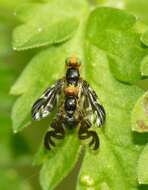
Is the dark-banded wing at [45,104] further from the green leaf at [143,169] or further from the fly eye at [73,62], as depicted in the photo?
the green leaf at [143,169]

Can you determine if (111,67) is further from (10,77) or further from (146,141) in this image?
(10,77)

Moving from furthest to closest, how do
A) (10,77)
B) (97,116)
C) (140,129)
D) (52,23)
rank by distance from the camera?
(10,77) → (52,23) → (97,116) → (140,129)

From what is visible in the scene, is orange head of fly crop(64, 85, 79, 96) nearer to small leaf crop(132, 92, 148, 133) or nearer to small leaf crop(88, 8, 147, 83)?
small leaf crop(88, 8, 147, 83)

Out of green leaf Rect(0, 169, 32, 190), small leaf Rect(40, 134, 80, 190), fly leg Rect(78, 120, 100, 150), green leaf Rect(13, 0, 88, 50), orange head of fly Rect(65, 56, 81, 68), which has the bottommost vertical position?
green leaf Rect(0, 169, 32, 190)

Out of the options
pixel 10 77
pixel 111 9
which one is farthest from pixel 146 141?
pixel 10 77

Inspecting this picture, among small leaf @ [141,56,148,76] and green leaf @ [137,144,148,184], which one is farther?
small leaf @ [141,56,148,76]

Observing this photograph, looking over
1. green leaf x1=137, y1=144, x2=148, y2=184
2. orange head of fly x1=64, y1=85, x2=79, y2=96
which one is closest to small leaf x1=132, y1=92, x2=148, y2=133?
green leaf x1=137, y1=144, x2=148, y2=184
